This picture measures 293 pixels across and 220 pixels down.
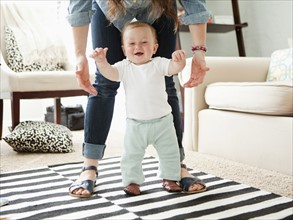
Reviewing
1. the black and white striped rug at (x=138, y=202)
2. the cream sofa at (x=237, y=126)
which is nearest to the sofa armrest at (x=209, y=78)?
the cream sofa at (x=237, y=126)

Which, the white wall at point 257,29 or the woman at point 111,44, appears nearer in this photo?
the woman at point 111,44

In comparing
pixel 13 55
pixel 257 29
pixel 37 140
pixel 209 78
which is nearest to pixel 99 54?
pixel 209 78

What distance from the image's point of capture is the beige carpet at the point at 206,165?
1.41 metres

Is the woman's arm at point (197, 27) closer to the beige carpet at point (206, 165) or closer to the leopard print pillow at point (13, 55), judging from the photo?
the beige carpet at point (206, 165)

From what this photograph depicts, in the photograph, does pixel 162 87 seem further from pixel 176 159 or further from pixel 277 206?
pixel 277 206

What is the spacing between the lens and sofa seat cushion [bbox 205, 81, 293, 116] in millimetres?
1524

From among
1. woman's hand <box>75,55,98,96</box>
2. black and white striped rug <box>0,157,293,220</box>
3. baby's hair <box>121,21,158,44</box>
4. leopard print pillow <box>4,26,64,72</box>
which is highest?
leopard print pillow <box>4,26,64,72</box>

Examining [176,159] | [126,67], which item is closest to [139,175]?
[176,159]

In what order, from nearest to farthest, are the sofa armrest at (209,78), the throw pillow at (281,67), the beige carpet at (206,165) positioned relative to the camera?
the beige carpet at (206,165) < the sofa armrest at (209,78) < the throw pillow at (281,67)

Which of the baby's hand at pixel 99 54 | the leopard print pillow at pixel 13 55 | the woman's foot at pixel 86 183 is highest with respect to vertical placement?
the leopard print pillow at pixel 13 55

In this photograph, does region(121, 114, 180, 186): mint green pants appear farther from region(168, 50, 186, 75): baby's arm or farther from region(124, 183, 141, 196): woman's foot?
region(168, 50, 186, 75): baby's arm

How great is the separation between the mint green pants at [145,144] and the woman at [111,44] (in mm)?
107

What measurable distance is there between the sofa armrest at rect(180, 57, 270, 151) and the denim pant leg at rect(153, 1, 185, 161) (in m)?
0.61

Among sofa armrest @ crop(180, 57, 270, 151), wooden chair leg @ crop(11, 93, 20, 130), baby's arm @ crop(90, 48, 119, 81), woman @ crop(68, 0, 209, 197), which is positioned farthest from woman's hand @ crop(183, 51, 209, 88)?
wooden chair leg @ crop(11, 93, 20, 130)
